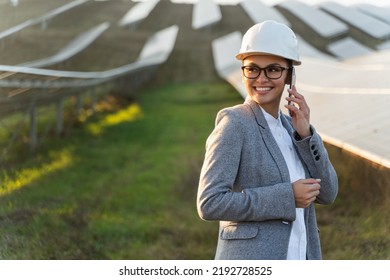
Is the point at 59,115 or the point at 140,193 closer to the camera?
the point at 140,193

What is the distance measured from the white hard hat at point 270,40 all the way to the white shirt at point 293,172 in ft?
0.48

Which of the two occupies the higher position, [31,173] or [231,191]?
[231,191]

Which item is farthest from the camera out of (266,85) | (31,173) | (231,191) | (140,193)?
(140,193)

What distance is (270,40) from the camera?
1223 millimetres

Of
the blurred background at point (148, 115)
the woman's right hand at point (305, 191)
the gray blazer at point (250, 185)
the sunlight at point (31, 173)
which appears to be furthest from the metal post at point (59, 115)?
the woman's right hand at point (305, 191)

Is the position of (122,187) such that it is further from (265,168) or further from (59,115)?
(265,168)

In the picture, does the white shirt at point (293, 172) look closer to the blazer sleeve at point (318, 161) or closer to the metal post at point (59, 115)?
the blazer sleeve at point (318, 161)

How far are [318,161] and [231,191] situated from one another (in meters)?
0.26

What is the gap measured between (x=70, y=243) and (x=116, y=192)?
1.33ft

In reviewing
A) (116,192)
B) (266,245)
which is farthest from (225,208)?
(116,192)

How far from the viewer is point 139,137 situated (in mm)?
3006

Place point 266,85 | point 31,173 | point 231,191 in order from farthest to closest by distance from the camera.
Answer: point 31,173 → point 266,85 → point 231,191

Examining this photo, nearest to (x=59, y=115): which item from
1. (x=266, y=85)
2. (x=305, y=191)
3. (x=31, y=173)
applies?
(x=31, y=173)
